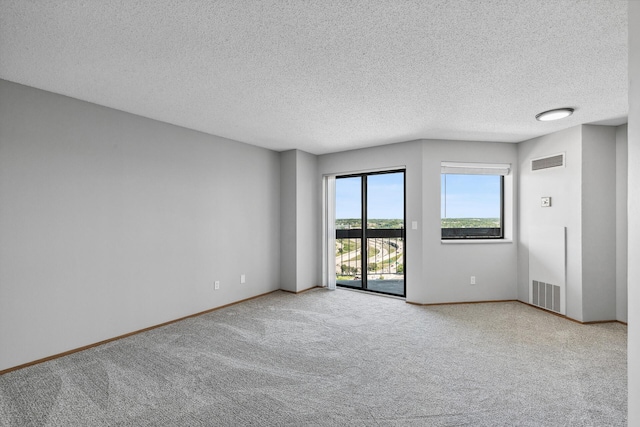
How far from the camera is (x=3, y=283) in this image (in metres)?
2.56

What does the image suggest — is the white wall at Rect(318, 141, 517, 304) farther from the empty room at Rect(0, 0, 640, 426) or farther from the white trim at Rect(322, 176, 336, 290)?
the white trim at Rect(322, 176, 336, 290)

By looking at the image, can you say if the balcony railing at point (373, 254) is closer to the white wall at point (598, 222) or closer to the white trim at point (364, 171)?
the white trim at point (364, 171)

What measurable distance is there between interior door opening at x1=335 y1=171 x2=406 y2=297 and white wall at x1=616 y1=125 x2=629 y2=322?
8.58ft


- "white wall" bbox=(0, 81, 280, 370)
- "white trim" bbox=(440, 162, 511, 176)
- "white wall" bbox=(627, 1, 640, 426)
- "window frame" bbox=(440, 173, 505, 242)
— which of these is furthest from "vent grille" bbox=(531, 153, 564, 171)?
"white wall" bbox=(0, 81, 280, 370)

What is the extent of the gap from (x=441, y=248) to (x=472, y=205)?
3.21 feet

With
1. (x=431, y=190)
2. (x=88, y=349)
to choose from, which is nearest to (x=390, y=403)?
(x=88, y=349)

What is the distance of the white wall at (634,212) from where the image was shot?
52.1 inches

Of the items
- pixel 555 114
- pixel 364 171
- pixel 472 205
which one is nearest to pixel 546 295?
pixel 472 205

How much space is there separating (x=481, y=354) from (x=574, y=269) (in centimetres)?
204

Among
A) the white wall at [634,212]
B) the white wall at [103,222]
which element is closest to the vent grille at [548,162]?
the white wall at [634,212]

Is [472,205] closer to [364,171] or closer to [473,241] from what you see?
[473,241]

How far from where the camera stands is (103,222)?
318cm

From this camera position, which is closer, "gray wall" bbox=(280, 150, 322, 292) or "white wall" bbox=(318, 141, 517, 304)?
"white wall" bbox=(318, 141, 517, 304)

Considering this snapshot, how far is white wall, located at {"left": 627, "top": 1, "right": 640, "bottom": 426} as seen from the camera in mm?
1323
